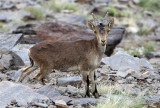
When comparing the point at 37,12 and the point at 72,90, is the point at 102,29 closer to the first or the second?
the point at 72,90

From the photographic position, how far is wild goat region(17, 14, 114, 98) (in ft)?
25.1

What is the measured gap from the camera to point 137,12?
84.8 ft

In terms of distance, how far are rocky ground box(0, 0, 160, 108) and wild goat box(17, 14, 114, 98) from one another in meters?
0.46

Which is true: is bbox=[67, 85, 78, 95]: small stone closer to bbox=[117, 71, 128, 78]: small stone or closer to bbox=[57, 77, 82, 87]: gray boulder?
bbox=[57, 77, 82, 87]: gray boulder

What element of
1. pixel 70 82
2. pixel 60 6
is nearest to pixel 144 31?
pixel 60 6

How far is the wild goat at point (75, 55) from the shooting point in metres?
7.64

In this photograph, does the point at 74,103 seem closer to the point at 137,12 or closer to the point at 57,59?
the point at 57,59

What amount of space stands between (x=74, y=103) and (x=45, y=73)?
1.12 metres

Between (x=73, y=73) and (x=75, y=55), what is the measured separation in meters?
2.62

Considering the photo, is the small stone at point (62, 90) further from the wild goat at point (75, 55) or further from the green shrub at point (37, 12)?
the green shrub at point (37, 12)

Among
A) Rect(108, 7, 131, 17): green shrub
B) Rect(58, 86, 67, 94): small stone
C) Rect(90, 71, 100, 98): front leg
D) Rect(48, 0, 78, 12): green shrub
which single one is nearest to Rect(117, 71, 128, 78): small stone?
Rect(90, 71, 100, 98): front leg

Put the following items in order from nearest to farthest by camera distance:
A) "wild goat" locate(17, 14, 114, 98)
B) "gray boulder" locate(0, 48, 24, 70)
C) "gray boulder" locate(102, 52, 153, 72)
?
1. "wild goat" locate(17, 14, 114, 98)
2. "gray boulder" locate(0, 48, 24, 70)
3. "gray boulder" locate(102, 52, 153, 72)

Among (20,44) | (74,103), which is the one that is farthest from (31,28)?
(74,103)

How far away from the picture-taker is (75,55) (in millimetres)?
7746
